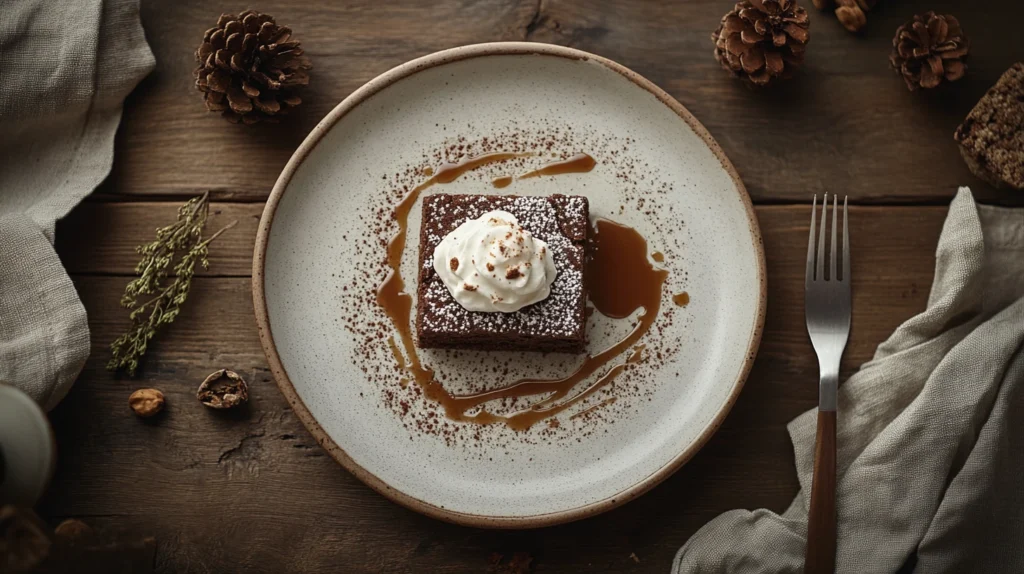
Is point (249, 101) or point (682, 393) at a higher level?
point (249, 101)

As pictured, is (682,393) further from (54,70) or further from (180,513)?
(54,70)

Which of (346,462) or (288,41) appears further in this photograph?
(288,41)

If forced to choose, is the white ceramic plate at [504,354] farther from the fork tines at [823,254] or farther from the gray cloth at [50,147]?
the gray cloth at [50,147]

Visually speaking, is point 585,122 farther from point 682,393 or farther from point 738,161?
point 682,393

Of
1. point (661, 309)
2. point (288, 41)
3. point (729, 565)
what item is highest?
point (288, 41)

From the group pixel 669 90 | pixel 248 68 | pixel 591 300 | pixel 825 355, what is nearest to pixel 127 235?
pixel 248 68

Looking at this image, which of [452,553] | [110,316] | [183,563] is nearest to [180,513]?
[183,563]

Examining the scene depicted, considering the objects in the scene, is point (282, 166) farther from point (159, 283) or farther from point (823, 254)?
point (823, 254)
